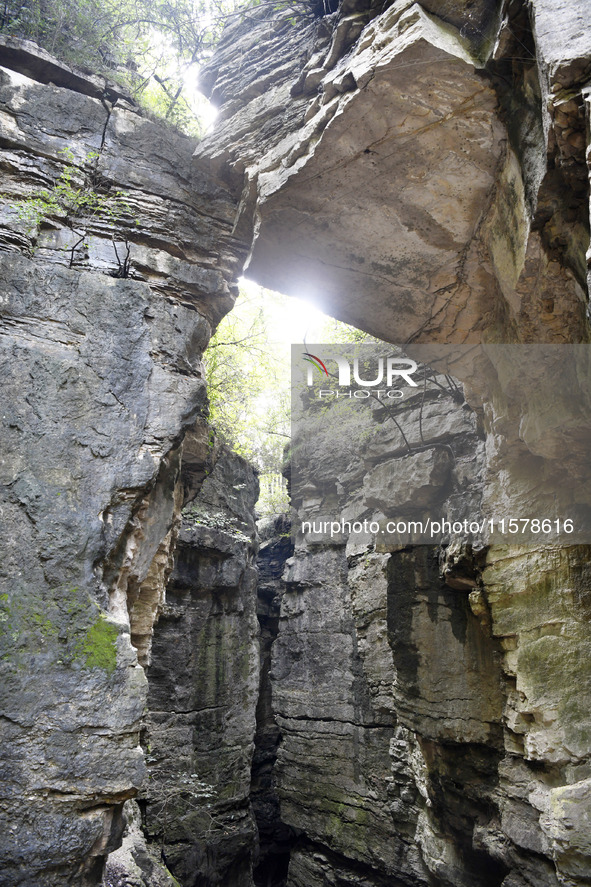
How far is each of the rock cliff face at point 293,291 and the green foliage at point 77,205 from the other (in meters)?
0.05

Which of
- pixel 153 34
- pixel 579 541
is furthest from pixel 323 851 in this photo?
pixel 153 34

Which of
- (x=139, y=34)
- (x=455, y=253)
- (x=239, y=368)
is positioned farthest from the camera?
(x=239, y=368)

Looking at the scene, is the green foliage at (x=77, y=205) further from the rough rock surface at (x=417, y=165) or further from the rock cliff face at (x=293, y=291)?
the rough rock surface at (x=417, y=165)

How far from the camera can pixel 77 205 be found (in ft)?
18.3

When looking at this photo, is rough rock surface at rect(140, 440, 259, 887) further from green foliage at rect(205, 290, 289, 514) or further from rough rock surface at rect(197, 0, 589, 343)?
rough rock surface at rect(197, 0, 589, 343)

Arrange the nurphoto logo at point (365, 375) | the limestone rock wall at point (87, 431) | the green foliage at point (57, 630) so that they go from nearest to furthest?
the limestone rock wall at point (87, 431) < the green foliage at point (57, 630) < the nurphoto logo at point (365, 375)

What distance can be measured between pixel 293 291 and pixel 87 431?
2774 millimetres

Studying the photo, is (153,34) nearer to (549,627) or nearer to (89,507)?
(89,507)

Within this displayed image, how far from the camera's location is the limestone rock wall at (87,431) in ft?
12.2

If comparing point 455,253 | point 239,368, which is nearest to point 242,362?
point 239,368

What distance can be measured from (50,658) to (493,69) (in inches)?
201

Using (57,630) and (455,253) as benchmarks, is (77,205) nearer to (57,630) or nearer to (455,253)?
(455,253)

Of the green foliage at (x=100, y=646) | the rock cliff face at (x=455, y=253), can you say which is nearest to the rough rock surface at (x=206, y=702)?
the rock cliff face at (x=455, y=253)

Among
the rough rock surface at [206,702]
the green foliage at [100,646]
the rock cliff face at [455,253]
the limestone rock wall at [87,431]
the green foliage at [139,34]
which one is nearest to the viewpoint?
the limestone rock wall at [87,431]
